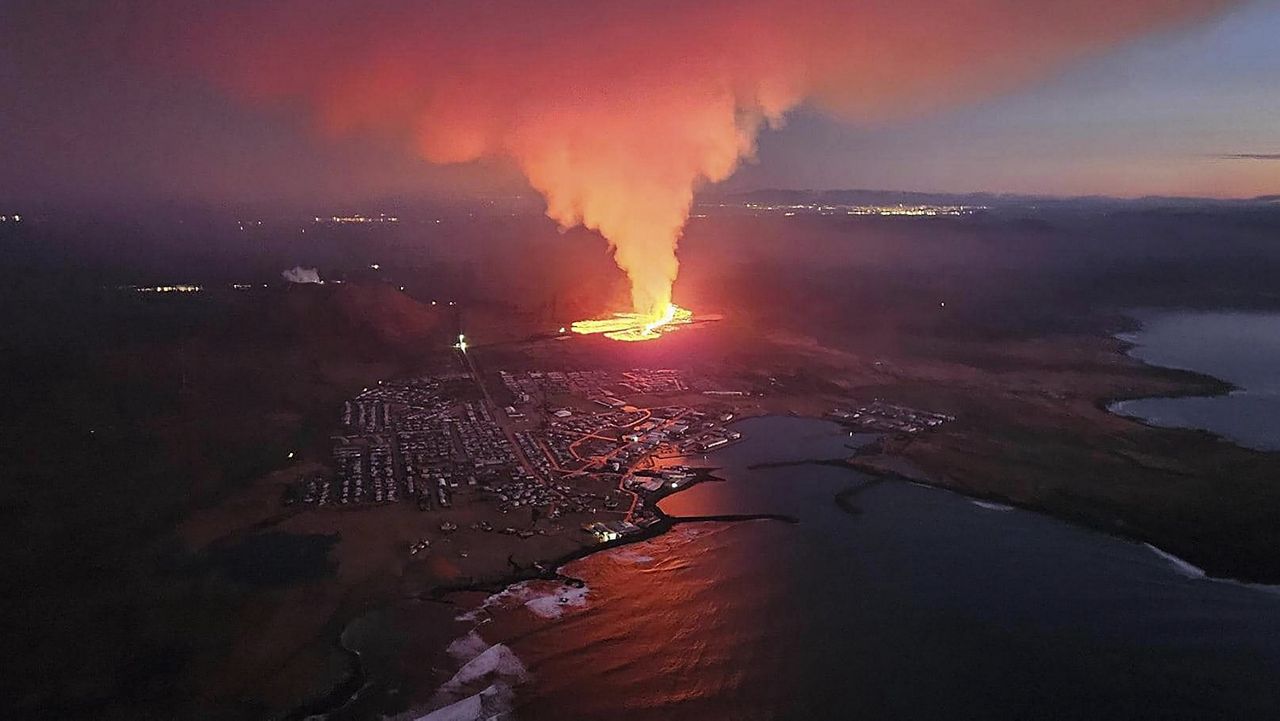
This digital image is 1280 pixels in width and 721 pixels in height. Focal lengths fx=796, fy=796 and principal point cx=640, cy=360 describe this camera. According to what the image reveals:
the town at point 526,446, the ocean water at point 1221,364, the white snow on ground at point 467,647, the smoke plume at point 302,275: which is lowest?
the ocean water at point 1221,364

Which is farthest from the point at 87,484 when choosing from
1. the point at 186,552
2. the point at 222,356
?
the point at 222,356

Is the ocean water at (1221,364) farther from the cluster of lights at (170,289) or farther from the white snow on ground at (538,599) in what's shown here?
the cluster of lights at (170,289)

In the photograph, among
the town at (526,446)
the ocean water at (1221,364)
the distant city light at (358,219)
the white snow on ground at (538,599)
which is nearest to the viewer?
the white snow on ground at (538,599)

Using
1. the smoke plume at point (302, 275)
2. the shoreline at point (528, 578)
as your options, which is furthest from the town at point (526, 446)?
the smoke plume at point (302, 275)

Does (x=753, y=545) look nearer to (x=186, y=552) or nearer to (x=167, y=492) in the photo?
(x=186, y=552)

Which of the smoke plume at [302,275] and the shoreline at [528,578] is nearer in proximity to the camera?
the shoreline at [528,578]

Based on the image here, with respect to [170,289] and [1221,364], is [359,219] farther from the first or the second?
[1221,364]

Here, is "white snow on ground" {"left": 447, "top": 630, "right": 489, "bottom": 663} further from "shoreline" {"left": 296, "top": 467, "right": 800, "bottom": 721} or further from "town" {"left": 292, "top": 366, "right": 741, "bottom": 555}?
"town" {"left": 292, "top": 366, "right": 741, "bottom": 555}
